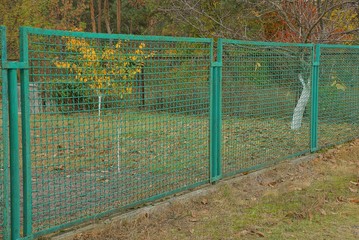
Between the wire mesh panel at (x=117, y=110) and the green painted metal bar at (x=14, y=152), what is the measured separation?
17 centimetres

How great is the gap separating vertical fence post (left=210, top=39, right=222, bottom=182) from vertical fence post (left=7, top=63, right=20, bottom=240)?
3062 millimetres

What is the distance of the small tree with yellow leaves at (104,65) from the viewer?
16.5ft

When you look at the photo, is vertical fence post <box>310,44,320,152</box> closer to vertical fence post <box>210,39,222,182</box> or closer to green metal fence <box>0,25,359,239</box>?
green metal fence <box>0,25,359,239</box>

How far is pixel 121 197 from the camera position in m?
5.79

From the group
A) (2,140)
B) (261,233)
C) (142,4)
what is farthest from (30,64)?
(142,4)

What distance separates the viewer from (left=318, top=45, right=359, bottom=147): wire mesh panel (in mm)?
10297

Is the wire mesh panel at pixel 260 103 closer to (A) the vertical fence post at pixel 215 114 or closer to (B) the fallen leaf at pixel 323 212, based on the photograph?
(A) the vertical fence post at pixel 215 114

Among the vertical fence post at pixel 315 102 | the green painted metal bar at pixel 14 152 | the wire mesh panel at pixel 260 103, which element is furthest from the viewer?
the vertical fence post at pixel 315 102

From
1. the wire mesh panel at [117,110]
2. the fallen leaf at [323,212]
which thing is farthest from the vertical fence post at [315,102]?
the fallen leaf at [323,212]

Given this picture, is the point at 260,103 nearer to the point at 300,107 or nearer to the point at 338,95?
the point at 300,107

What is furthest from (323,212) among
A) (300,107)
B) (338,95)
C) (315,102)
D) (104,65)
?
(338,95)

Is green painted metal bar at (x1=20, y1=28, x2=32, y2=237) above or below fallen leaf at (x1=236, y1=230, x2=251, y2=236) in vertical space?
above

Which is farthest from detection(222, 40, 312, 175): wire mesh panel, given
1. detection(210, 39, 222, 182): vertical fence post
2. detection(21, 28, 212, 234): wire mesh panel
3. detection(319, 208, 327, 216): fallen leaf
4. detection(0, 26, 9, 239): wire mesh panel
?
detection(0, 26, 9, 239): wire mesh panel

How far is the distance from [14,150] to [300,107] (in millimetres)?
6063
